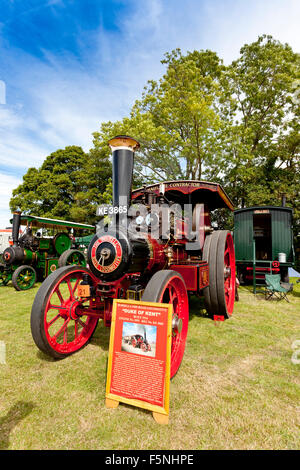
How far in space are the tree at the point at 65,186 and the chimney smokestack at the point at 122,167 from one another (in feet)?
49.3

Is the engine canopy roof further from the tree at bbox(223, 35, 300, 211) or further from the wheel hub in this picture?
the tree at bbox(223, 35, 300, 211)

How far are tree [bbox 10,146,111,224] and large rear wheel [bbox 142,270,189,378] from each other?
15.6 m

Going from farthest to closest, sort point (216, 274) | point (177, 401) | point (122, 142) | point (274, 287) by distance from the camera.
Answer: point (274, 287)
point (216, 274)
point (122, 142)
point (177, 401)

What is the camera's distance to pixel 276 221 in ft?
24.7

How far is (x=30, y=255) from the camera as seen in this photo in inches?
317

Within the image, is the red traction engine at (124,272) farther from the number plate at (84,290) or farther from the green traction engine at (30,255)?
the green traction engine at (30,255)

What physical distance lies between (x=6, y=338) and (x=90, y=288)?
5.60 feet

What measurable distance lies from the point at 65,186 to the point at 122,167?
17764mm

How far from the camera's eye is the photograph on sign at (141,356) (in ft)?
6.09

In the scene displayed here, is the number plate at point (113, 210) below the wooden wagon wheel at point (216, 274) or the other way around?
the other way around

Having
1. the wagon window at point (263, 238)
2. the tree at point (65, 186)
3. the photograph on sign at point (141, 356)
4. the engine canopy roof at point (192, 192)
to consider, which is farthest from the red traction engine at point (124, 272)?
the tree at point (65, 186)

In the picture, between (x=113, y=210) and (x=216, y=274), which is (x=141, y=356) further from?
(x=216, y=274)

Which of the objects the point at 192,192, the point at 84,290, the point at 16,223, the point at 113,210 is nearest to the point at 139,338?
the point at 84,290
